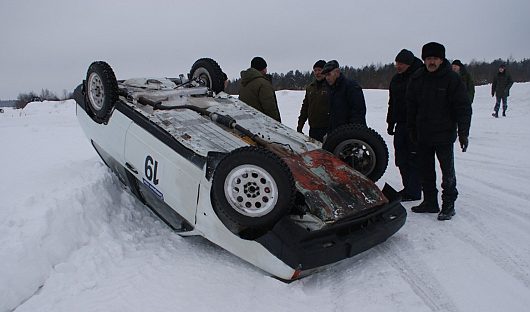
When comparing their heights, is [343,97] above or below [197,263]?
above

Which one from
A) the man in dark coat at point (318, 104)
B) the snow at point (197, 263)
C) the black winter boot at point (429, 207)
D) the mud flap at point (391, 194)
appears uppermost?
the man in dark coat at point (318, 104)

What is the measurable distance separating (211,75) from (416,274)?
12.6 ft

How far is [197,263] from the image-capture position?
363cm

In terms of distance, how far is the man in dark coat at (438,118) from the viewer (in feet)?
14.1

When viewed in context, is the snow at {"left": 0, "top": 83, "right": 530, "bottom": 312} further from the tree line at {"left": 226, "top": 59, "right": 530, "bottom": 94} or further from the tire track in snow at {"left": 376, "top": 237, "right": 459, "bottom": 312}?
the tree line at {"left": 226, "top": 59, "right": 530, "bottom": 94}

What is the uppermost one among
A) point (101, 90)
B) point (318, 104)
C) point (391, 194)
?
point (101, 90)

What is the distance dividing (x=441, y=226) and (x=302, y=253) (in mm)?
1848

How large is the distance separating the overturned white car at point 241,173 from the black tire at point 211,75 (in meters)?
0.45

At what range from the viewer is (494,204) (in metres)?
4.77

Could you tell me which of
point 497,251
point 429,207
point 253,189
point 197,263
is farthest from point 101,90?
point 497,251

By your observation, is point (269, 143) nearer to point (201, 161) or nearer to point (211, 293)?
point (201, 161)

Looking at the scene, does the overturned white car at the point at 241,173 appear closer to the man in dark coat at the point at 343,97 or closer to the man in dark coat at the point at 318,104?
the man in dark coat at the point at 343,97

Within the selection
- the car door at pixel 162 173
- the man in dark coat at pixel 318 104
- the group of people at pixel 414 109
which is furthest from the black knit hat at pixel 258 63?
the car door at pixel 162 173

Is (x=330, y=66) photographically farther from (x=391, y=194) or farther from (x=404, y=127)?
(x=391, y=194)
